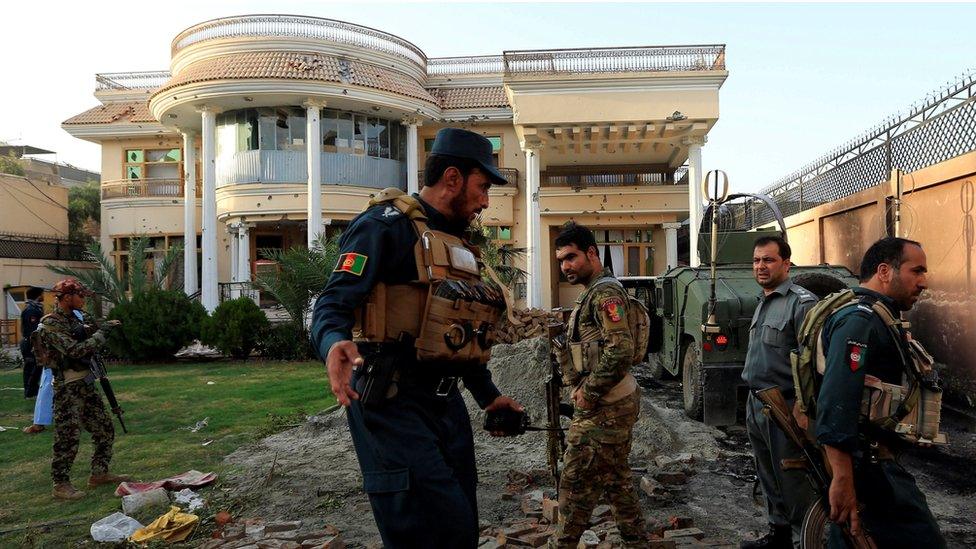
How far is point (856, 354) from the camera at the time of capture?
2350 mm

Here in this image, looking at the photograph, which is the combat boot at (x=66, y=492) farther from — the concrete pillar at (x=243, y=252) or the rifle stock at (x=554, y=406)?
the concrete pillar at (x=243, y=252)

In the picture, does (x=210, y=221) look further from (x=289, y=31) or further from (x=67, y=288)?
(x=67, y=288)

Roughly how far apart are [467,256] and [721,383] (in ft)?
15.7

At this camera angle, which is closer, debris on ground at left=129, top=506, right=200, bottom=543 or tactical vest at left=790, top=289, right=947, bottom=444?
tactical vest at left=790, top=289, right=947, bottom=444

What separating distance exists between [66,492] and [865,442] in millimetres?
5520

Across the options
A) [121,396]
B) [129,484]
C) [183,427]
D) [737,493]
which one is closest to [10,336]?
[121,396]

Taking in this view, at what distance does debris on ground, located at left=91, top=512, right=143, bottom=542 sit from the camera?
4.16m

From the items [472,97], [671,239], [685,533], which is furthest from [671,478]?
[472,97]

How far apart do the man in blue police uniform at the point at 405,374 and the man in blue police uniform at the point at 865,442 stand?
1300 mm

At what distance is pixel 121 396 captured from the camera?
32.9 ft

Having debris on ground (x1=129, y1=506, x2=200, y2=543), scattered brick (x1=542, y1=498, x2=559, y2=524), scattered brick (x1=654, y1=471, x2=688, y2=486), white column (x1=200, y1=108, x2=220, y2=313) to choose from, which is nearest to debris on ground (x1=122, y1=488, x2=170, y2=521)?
debris on ground (x1=129, y1=506, x2=200, y2=543)

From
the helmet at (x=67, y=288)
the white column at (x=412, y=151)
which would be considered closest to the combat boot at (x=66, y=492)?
the helmet at (x=67, y=288)

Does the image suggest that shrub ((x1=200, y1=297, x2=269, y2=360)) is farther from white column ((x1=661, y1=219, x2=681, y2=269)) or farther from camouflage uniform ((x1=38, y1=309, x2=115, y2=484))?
white column ((x1=661, y1=219, x2=681, y2=269))

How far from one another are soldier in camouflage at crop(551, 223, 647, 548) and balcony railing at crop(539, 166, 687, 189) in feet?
51.1
